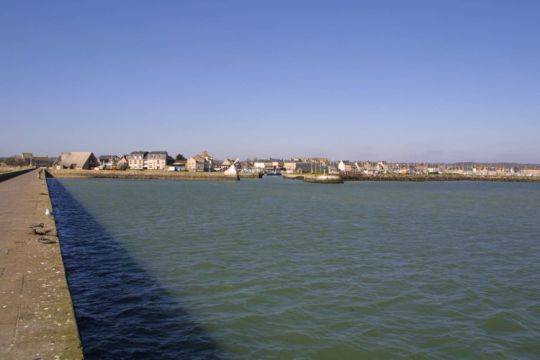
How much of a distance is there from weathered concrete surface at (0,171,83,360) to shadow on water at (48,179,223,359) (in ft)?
3.63

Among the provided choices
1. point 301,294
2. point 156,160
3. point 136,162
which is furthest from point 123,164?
point 301,294

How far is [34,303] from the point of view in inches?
262

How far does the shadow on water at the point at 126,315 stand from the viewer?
7.37 metres

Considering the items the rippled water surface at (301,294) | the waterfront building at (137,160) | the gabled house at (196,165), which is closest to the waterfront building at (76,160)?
the waterfront building at (137,160)

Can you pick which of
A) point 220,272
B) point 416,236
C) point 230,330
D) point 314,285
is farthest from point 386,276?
point 416,236

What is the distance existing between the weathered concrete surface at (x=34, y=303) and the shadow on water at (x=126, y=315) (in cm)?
111

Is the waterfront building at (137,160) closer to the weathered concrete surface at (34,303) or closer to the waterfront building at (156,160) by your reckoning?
the waterfront building at (156,160)

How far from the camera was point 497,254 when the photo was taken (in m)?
17.1

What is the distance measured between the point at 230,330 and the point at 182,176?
11692 cm

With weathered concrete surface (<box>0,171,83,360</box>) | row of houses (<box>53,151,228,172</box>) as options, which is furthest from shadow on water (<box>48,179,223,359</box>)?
row of houses (<box>53,151,228,172</box>)

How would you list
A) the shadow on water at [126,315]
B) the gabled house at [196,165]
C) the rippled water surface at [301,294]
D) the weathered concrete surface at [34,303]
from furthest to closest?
the gabled house at [196,165] → the rippled water surface at [301,294] → the shadow on water at [126,315] → the weathered concrete surface at [34,303]

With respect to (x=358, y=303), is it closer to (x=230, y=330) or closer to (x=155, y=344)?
(x=230, y=330)

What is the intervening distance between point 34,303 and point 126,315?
8.86 ft

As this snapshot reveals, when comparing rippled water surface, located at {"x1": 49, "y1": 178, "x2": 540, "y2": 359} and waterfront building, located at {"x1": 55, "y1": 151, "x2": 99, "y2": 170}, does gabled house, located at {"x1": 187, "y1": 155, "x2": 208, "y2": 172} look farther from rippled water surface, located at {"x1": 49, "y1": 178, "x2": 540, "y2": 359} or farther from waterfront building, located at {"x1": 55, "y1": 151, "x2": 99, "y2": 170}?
rippled water surface, located at {"x1": 49, "y1": 178, "x2": 540, "y2": 359}
